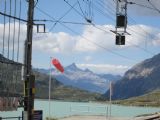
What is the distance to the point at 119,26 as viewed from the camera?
34.0 metres

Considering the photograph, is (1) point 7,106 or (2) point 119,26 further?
(2) point 119,26

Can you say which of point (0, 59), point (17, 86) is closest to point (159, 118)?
Answer: point (17, 86)

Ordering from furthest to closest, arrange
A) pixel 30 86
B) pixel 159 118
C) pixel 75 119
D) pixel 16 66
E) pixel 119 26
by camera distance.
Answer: pixel 159 118 < pixel 75 119 < pixel 119 26 < pixel 16 66 < pixel 30 86

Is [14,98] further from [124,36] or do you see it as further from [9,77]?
[124,36]

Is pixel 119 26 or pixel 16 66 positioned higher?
pixel 119 26

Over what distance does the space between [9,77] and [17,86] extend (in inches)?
62.0

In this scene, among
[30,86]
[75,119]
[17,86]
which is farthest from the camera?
[75,119]

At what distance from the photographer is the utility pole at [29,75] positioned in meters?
27.4

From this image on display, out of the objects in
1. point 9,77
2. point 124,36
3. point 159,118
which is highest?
point 124,36

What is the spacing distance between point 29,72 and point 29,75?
1.06 ft

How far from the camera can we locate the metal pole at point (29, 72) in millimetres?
27406

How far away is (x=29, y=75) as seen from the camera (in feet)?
90.2

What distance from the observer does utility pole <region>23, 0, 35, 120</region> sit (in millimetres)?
27406

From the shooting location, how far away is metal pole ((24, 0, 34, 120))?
27.4m
